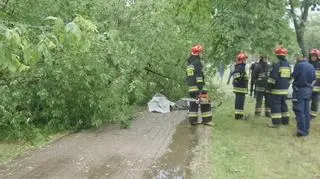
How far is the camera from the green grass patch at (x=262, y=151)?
27.2ft

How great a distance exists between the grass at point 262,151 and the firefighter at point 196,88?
554 mm

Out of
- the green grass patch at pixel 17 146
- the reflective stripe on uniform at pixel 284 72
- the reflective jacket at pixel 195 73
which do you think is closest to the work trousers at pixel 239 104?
the reflective stripe on uniform at pixel 284 72

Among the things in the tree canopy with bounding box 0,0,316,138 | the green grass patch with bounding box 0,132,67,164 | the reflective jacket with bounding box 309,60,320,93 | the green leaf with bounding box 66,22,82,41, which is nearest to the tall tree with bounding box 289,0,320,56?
the reflective jacket with bounding box 309,60,320,93

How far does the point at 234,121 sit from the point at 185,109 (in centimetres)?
232

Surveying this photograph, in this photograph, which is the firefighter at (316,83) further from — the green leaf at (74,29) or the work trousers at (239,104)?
the green leaf at (74,29)

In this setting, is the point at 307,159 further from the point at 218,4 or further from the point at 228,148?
the point at 218,4

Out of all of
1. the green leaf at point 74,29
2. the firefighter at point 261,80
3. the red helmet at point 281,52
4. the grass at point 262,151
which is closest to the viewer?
the green leaf at point 74,29

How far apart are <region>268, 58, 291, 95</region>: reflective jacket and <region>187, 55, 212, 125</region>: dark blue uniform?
5.75 ft

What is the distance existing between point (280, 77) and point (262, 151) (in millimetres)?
2981

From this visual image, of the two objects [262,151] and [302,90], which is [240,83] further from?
[262,151]

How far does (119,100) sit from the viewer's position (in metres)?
12.3

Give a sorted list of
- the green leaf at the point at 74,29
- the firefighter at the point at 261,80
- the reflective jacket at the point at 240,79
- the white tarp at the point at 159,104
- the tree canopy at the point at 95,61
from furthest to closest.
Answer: the white tarp at the point at 159,104 → the firefighter at the point at 261,80 → the reflective jacket at the point at 240,79 → the tree canopy at the point at 95,61 → the green leaf at the point at 74,29

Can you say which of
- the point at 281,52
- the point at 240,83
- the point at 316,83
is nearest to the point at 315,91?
the point at 316,83

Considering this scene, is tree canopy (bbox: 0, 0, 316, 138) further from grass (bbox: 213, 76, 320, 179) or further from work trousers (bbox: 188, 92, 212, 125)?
grass (bbox: 213, 76, 320, 179)
